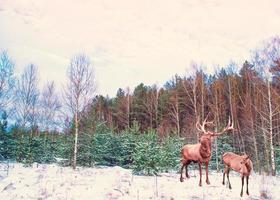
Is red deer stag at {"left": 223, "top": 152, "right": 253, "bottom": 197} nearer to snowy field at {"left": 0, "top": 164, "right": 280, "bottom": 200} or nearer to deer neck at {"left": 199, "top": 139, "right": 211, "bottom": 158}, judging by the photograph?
snowy field at {"left": 0, "top": 164, "right": 280, "bottom": 200}

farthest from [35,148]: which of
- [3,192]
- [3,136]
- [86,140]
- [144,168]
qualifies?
[3,192]

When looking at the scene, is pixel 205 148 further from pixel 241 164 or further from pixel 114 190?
pixel 114 190

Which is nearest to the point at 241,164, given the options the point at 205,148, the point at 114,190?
the point at 205,148

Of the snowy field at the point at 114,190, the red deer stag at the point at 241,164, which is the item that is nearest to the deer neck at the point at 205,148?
the red deer stag at the point at 241,164

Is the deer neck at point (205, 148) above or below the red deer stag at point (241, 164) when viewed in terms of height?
above

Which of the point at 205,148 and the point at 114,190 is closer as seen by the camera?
the point at 114,190

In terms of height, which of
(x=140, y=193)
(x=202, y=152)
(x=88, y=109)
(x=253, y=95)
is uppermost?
(x=253, y=95)

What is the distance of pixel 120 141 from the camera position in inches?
943

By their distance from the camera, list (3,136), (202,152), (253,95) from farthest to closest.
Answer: (253,95) → (3,136) → (202,152)

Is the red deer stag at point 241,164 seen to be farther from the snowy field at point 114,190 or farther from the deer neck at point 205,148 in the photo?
the deer neck at point 205,148

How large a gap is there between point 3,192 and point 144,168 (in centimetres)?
759

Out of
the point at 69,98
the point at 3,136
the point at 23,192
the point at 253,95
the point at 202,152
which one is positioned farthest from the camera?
the point at 253,95

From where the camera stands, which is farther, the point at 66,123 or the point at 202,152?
the point at 66,123

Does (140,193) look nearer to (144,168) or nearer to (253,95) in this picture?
(144,168)
